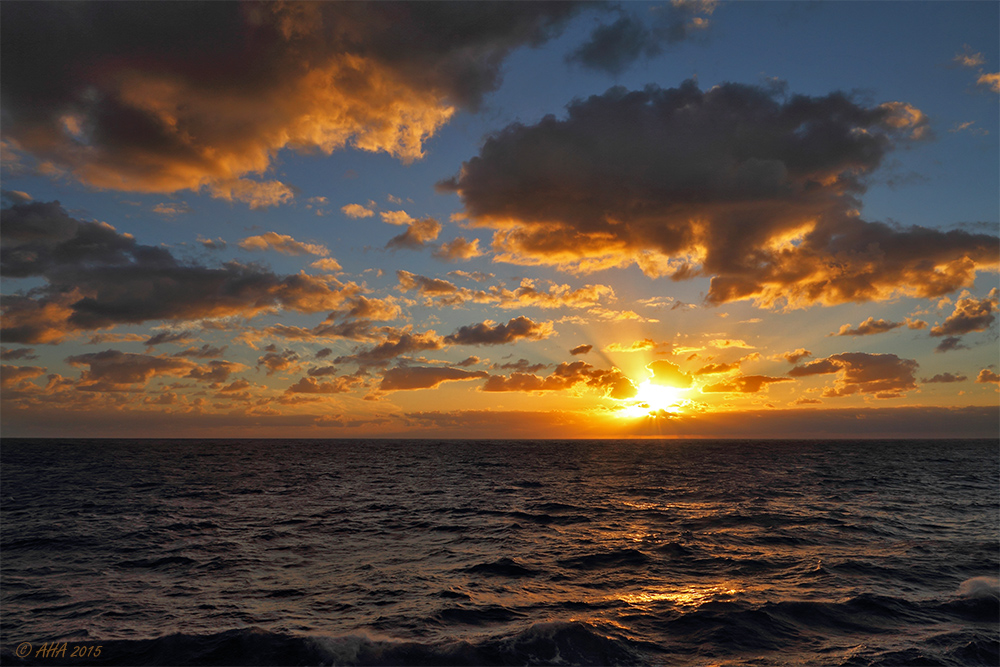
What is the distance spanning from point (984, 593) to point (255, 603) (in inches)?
1012

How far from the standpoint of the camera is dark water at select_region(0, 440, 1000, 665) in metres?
13.4

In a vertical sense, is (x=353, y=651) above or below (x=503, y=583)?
above

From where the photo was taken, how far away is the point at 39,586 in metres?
18.2

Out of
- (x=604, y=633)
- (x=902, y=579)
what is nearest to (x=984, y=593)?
(x=902, y=579)

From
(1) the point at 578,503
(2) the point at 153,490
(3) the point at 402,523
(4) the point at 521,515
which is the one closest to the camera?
(3) the point at 402,523

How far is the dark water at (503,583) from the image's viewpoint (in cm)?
1338

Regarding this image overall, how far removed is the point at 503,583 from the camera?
61.3 ft

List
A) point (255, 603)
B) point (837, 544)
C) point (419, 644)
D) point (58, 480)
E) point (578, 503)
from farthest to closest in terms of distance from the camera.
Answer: point (58, 480) < point (578, 503) < point (837, 544) < point (255, 603) < point (419, 644)

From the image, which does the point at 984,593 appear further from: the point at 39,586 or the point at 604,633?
the point at 39,586

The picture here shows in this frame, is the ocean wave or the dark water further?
the dark water

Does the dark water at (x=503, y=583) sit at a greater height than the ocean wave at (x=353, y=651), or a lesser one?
lesser

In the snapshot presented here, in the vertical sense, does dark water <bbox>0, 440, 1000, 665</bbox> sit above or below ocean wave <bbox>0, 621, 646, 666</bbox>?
below

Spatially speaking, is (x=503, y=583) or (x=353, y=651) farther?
(x=503, y=583)

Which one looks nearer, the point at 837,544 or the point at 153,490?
the point at 837,544
